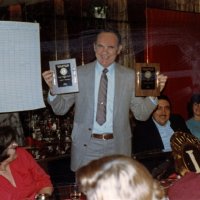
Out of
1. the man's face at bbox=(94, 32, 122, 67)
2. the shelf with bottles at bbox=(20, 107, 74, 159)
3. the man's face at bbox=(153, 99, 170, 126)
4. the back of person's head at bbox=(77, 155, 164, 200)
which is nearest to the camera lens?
the back of person's head at bbox=(77, 155, 164, 200)

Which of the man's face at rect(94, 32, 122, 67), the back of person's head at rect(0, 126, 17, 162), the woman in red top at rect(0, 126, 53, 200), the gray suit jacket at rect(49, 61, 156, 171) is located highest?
the man's face at rect(94, 32, 122, 67)

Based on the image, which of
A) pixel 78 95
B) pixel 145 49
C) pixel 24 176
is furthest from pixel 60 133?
pixel 24 176

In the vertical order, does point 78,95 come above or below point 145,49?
below

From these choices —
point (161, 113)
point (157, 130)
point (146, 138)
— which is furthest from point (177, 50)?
point (146, 138)

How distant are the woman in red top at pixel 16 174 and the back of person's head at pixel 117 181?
3.71ft

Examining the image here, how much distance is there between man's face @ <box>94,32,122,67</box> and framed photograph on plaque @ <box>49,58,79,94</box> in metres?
0.32

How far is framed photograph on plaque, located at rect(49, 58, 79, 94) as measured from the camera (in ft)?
8.64

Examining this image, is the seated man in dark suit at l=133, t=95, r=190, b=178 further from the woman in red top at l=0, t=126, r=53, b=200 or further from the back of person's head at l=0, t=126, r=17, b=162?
the back of person's head at l=0, t=126, r=17, b=162

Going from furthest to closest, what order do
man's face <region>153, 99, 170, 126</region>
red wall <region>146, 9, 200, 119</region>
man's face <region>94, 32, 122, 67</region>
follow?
red wall <region>146, 9, 200, 119</region> → man's face <region>153, 99, 170, 126</region> → man's face <region>94, 32, 122, 67</region>

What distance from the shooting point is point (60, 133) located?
4617 millimetres

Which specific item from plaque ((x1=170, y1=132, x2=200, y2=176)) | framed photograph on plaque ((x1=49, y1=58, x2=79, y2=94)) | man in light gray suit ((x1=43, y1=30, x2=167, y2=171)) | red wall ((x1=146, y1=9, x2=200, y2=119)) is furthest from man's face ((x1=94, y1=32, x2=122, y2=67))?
red wall ((x1=146, y1=9, x2=200, y2=119))

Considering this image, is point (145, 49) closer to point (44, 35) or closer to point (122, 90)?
point (44, 35)

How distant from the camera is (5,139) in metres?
2.49

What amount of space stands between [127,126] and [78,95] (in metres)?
0.39
